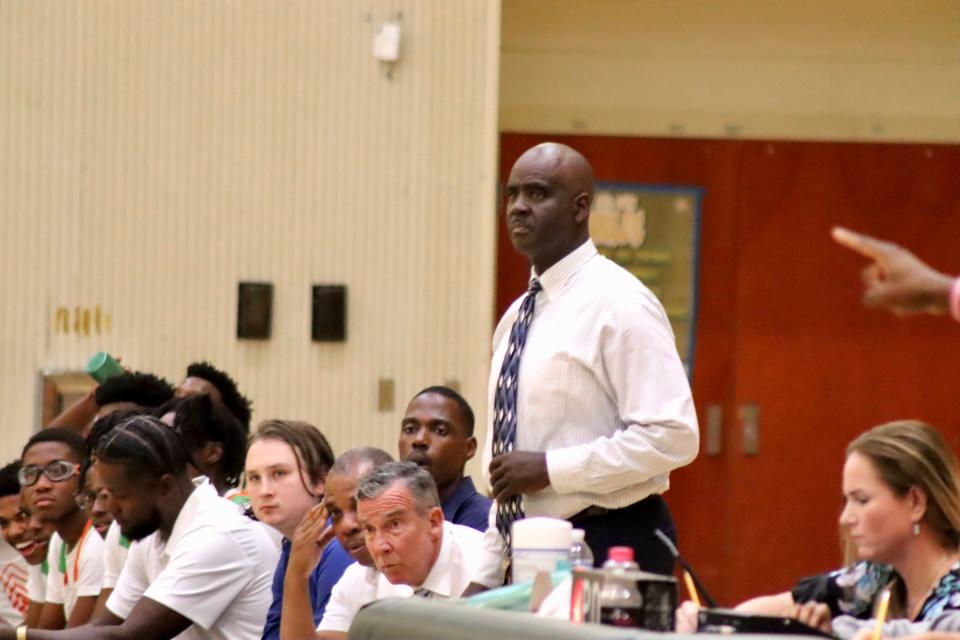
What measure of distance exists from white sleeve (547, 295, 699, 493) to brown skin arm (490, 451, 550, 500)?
0.8 inches

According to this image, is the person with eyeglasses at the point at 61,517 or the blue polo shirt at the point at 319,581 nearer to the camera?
the blue polo shirt at the point at 319,581

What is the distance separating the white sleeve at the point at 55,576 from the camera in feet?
17.3

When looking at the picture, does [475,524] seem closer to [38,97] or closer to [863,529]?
[863,529]

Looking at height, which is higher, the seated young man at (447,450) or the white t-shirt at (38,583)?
the seated young man at (447,450)

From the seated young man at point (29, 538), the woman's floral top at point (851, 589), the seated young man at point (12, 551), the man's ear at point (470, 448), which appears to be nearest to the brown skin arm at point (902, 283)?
the woman's floral top at point (851, 589)

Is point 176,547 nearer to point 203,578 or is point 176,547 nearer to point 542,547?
point 203,578

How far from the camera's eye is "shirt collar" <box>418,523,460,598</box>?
3727 millimetres

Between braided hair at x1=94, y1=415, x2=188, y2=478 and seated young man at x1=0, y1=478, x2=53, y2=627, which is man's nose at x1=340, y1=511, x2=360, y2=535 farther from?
seated young man at x1=0, y1=478, x2=53, y2=627

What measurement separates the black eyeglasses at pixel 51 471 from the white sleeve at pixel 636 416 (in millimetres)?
2514

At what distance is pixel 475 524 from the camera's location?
4.45m

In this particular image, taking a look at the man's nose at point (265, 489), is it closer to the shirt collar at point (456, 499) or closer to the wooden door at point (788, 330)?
the shirt collar at point (456, 499)

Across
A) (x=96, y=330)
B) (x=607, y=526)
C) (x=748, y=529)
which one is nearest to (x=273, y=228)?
(x=96, y=330)

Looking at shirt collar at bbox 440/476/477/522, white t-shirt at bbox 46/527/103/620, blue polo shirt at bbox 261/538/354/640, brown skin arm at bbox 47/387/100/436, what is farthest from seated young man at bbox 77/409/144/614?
brown skin arm at bbox 47/387/100/436

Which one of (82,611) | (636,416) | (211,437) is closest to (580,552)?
(636,416)
